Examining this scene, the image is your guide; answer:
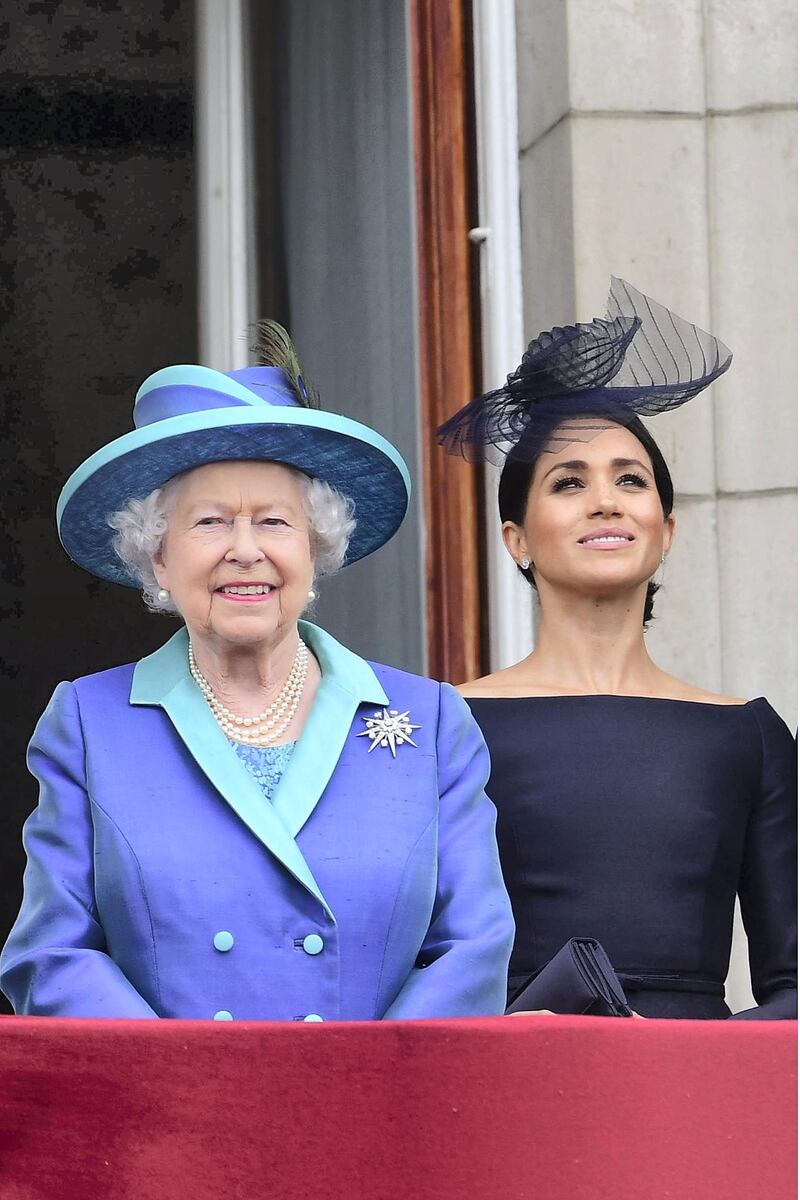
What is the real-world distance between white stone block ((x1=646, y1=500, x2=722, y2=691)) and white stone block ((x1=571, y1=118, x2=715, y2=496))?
7 cm

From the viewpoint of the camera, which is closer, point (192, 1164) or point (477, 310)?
point (192, 1164)

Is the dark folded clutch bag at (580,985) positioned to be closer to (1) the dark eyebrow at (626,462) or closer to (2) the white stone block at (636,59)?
(1) the dark eyebrow at (626,462)

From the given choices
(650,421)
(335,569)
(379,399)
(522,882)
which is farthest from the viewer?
(379,399)

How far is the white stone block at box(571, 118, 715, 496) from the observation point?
4098mm

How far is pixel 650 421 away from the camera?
13.4ft

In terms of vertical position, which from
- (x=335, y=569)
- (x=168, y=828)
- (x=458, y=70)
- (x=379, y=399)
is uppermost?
(x=458, y=70)

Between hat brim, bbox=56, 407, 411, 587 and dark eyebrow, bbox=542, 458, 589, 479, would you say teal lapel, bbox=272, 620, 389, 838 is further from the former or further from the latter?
dark eyebrow, bbox=542, 458, 589, 479

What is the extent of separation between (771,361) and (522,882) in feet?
5.08

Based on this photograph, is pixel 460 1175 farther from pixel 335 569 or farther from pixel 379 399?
pixel 379 399

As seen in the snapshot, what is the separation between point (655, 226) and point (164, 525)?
1.83 m

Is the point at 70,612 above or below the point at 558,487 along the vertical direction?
below

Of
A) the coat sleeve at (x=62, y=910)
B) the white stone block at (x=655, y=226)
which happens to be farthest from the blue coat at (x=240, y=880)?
the white stone block at (x=655, y=226)

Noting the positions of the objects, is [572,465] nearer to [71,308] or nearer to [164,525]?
[164,525]

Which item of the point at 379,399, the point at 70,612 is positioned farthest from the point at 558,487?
the point at 70,612
